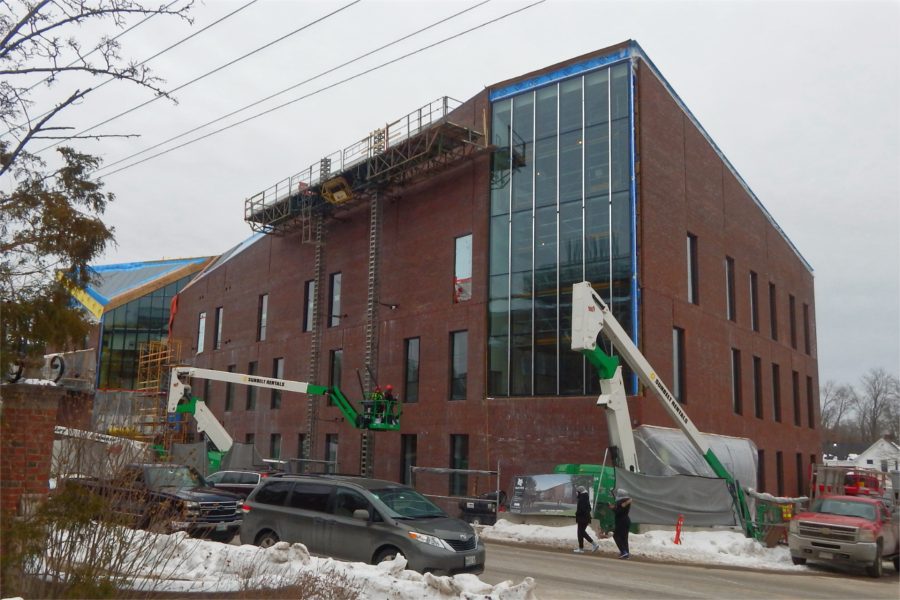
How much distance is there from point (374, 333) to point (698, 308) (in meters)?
13.8

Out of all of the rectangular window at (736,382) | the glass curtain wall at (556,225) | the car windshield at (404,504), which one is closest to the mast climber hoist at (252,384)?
the glass curtain wall at (556,225)

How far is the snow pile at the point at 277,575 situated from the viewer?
8.52 metres

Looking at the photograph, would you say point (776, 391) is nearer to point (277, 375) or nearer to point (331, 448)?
point (331, 448)

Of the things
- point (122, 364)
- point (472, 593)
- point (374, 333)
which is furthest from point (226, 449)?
point (122, 364)

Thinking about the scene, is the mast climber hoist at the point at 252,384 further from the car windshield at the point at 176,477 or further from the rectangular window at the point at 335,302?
the car windshield at the point at 176,477

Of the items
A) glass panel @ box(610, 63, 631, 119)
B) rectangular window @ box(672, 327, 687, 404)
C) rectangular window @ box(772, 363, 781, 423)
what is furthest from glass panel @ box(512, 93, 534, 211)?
rectangular window @ box(772, 363, 781, 423)

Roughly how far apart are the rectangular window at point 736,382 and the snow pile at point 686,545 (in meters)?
11.7

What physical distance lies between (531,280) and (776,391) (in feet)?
54.0

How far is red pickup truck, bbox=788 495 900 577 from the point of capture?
717 inches

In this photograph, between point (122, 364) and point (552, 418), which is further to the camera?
point (122, 364)

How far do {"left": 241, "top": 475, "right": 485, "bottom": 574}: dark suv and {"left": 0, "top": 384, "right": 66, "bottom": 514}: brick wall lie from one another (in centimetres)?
537

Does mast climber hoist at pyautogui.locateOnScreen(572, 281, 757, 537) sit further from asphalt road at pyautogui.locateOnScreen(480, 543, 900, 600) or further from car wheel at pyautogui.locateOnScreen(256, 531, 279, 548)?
car wheel at pyautogui.locateOnScreen(256, 531, 279, 548)

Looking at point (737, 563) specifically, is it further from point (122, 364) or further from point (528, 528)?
point (122, 364)

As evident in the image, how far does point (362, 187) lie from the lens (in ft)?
116
